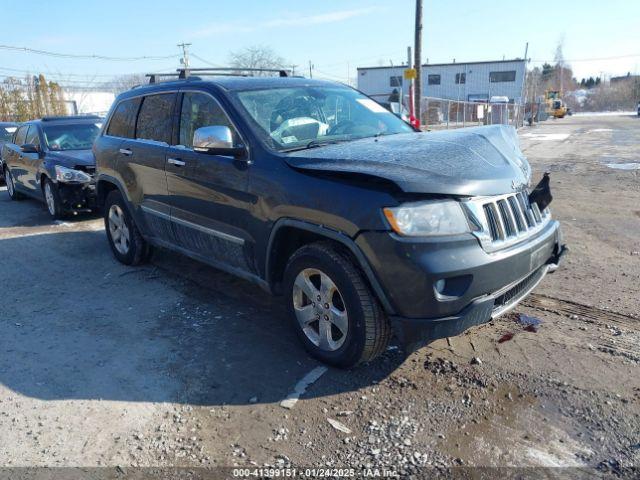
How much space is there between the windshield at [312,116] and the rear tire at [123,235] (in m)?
2.31

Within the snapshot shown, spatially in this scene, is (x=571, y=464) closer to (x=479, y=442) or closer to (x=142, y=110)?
(x=479, y=442)

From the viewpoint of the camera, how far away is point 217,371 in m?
3.47

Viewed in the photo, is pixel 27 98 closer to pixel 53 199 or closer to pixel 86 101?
pixel 86 101

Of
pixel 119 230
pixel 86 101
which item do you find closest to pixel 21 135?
pixel 119 230

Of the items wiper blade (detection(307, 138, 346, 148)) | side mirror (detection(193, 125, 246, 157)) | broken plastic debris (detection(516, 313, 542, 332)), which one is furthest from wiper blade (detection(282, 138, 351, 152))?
broken plastic debris (detection(516, 313, 542, 332))

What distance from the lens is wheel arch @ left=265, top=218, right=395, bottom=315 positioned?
2.97 meters

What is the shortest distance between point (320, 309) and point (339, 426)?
78 centimetres

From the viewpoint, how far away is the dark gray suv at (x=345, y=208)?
2.86 metres

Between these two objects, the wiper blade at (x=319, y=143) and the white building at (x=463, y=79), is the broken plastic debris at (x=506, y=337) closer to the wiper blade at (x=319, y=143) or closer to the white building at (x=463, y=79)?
the wiper blade at (x=319, y=143)

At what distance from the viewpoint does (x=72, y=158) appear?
8.16 meters

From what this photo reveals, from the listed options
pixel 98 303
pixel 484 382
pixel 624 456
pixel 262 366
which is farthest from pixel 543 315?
pixel 98 303

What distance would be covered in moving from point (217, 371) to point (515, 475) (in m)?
1.94

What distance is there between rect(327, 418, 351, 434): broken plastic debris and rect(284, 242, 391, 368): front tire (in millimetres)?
436

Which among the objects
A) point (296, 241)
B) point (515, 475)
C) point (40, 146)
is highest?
point (40, 146)
